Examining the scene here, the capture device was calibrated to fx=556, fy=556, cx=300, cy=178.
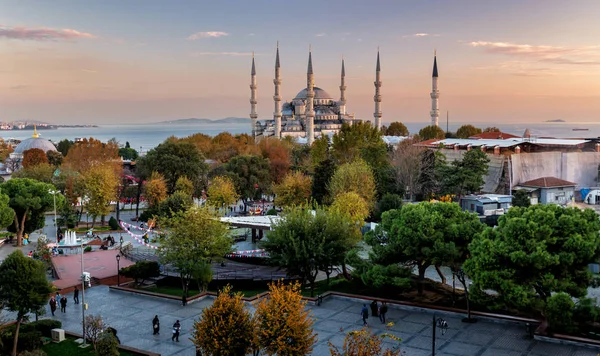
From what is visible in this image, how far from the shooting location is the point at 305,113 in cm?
12569

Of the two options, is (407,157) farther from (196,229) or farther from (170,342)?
(170,342)

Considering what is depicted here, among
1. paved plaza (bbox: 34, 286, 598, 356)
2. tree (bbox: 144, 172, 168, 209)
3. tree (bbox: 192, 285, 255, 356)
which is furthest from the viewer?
tree (bbox: 144, 172, 168, 209)

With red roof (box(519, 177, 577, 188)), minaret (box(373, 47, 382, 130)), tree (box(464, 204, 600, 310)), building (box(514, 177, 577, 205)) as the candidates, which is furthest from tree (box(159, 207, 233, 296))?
minaret (box(373, 47, 382, 130))

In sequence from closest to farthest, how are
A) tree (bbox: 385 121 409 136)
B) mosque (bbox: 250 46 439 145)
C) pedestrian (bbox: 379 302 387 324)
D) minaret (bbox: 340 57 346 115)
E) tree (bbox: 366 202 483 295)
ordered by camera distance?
pedestrian (bbox: 379 302 387 324) < tree (bbox: 366 202 483 295) < mosque (bbox: 250 46 439 145) < tree (bbox: 385 121 409 136) < minaret (bbox: 340 57 346 115)

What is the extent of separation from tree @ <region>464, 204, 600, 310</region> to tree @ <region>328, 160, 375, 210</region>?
855 inches

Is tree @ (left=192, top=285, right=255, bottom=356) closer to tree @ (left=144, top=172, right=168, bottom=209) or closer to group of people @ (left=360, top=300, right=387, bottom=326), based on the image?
group of people @ (left=360, top=300, right=387, bottom=326)

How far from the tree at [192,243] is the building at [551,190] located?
28.0 meters

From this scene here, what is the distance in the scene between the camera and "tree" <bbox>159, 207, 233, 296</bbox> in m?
25.1

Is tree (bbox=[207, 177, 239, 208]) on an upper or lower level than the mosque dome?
lower

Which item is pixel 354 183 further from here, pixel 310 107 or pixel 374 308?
pixel 310 107

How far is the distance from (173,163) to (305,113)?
77.5 meters

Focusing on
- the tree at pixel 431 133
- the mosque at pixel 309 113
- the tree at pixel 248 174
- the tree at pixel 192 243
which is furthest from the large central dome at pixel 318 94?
the tree at pixel 192 243

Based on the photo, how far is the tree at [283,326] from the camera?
47.3 feet

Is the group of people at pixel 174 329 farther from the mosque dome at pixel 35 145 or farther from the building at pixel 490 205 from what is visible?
the mosque dome at pixel 35 145
